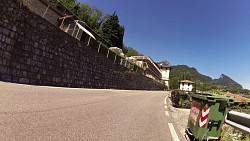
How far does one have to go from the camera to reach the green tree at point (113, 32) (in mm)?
55188

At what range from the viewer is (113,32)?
55.8 metres

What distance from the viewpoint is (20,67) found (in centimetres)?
1067

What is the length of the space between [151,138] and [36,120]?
2.62 meters

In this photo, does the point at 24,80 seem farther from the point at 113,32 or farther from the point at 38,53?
the point at 113,32

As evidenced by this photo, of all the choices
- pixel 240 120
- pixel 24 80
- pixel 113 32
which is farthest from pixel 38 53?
pixel 113 32

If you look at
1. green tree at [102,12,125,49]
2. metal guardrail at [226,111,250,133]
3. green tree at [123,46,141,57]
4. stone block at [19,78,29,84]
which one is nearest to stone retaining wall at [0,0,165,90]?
stone block at [19,78,29,84]

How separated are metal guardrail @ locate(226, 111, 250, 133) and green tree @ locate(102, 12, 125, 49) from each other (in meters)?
50.4

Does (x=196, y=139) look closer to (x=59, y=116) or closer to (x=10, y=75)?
(x=59, y=116)

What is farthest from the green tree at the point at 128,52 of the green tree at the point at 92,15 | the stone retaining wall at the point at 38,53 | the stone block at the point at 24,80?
the stone block at the point at 24,80

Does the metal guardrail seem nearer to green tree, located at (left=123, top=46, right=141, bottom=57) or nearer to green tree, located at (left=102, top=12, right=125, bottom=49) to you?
green tree, located at (left=102, top=12, right=125, bottom=49)

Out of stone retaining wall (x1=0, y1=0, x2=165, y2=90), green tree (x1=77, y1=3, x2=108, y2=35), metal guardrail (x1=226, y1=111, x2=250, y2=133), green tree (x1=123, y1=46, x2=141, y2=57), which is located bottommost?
metal guardrail (x1=226, y1=111, x2=250, y2=133)

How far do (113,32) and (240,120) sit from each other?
52.6 metres

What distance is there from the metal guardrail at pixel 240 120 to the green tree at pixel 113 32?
50416mm

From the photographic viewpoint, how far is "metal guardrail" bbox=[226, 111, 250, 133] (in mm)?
4469
